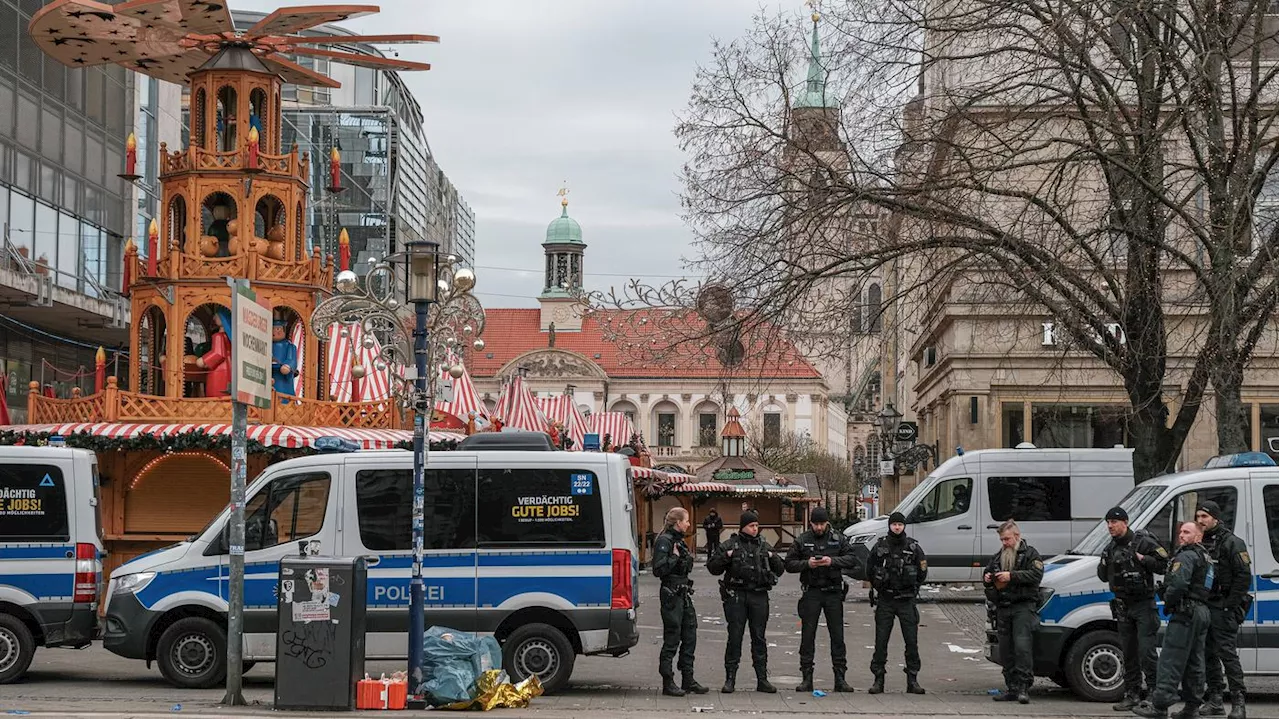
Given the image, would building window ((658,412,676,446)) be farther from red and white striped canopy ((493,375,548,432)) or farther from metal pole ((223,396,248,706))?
metal pole ((223,396,248,706))

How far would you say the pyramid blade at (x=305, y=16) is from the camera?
24.6 metres

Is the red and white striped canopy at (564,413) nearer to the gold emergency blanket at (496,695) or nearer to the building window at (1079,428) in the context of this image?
the building window at (1079,428)

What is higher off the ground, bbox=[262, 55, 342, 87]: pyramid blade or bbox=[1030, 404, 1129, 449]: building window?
bbox=[262, 55, 342, 87]: pyramid blade

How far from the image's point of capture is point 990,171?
795 inches

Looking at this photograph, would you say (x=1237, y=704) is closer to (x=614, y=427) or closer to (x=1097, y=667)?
(x=1097, y=667)

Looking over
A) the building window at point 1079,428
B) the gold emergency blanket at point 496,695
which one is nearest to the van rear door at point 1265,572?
the gold emergency blanket at point 496,695

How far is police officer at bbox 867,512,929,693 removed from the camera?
50.5 feet

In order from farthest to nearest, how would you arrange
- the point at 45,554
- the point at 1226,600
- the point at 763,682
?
the point at 45,554 < the point at 763,682 < the point at 1226,600

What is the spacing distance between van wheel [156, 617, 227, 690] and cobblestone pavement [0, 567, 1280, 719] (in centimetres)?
20

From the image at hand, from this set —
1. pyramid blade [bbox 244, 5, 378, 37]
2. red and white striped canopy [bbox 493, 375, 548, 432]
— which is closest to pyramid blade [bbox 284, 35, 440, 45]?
pyramid blade [bbox 244, 5, 378, 37]

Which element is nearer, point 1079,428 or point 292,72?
point 292,72

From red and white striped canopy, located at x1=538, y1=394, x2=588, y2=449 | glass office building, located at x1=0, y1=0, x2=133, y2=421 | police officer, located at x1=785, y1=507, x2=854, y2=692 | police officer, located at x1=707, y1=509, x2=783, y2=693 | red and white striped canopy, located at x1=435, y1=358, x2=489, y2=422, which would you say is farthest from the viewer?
red and white striped canopy, located at x1=538, y1=394, x2=588, y2=449

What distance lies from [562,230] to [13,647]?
131491mm

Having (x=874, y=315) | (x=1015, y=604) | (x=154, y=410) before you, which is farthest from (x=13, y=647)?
(x=874, y=315)
